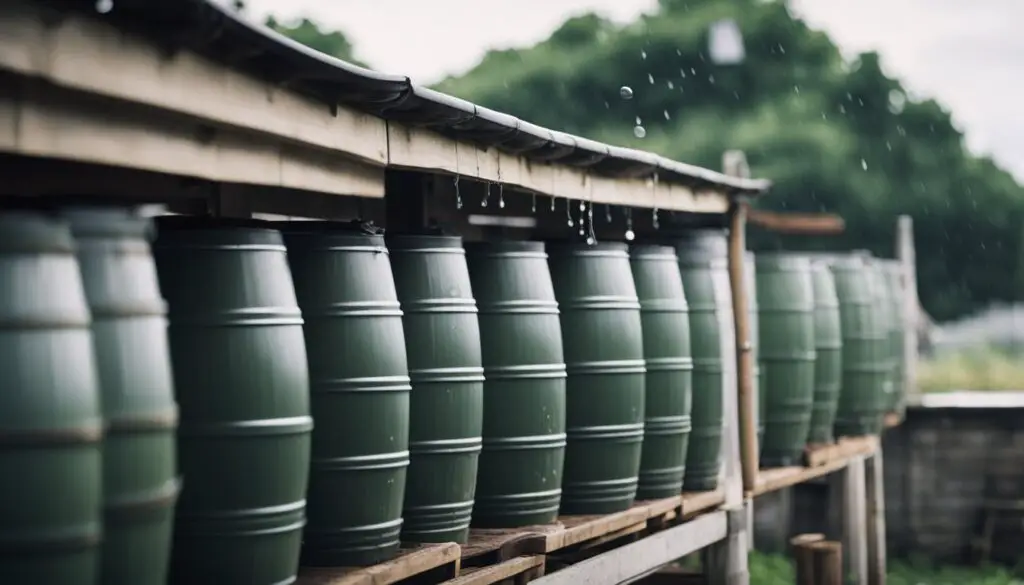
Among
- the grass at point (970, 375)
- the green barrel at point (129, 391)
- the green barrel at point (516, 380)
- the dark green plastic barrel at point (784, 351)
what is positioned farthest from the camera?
the grass at point (970, 375)

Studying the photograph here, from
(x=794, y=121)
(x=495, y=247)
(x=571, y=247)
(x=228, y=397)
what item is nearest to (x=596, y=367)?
(x=571, y=247)

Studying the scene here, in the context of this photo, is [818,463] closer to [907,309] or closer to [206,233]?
[907,309]

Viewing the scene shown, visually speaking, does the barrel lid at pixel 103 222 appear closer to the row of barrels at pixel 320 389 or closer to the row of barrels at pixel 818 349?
the row of barrels at pixel 320 389

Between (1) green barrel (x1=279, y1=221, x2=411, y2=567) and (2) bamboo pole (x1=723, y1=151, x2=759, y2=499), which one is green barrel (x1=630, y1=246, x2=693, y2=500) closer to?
(2) bamboo pole (x1=723, y1=151, x2=759, y2=499)

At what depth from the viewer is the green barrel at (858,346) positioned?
1426 cm

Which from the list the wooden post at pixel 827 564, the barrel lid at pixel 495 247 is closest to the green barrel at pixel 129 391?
the barrel lid at pixel 495 247

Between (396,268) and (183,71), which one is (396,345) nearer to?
(396,268)

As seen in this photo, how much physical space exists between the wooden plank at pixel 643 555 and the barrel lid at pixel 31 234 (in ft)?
12.0

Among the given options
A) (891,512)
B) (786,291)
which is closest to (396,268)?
(786,291)

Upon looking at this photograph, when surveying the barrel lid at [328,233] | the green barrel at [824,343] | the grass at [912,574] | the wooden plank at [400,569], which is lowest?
the grass at [912,574]

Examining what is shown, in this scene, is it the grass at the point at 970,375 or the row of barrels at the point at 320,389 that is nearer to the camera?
the row of barrels at the point at 320,389

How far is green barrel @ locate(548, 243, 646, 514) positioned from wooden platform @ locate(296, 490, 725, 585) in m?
0.20

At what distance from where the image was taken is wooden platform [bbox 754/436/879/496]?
11.9 m

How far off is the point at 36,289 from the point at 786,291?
28.0ft
